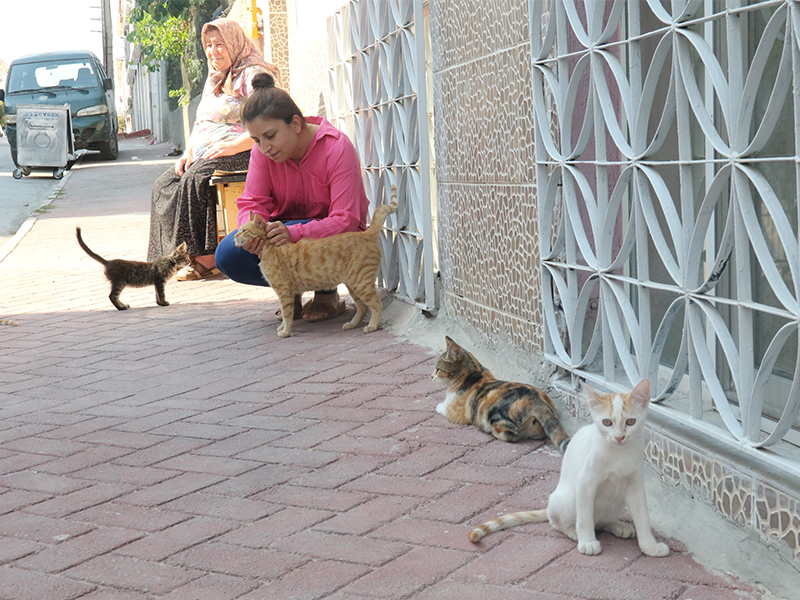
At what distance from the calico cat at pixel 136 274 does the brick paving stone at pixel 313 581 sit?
14.1 ft

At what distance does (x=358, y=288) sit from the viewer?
195 inches

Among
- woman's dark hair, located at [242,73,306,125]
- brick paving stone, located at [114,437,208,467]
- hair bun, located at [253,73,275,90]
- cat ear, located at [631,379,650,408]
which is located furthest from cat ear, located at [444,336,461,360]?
hair bun, located at [253,73,275,90]

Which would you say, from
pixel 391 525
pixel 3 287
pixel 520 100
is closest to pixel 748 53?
pixel 520 100

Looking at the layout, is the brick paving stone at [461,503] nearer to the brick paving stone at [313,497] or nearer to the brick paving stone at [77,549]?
the brick paving stone at [313,497]

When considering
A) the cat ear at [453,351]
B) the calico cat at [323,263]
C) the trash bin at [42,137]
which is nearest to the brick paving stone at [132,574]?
the cat ear at [453,351]

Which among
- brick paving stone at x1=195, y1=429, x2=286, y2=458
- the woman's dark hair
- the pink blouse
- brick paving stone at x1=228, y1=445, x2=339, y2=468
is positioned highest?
the woman's dark hair

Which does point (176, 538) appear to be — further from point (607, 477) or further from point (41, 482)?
point (607, 477)

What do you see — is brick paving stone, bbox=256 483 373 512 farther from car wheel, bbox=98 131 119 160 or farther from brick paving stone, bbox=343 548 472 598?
car wheel, bbox=98 131 119 160

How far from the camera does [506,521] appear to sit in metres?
2.42

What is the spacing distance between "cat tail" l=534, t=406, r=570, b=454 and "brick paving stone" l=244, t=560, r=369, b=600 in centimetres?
102

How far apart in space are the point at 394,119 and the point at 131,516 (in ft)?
10.3

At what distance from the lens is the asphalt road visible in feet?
36.8

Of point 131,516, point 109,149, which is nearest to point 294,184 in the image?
point 131,516

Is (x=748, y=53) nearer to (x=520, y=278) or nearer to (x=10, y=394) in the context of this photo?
(x=520, y=278)
